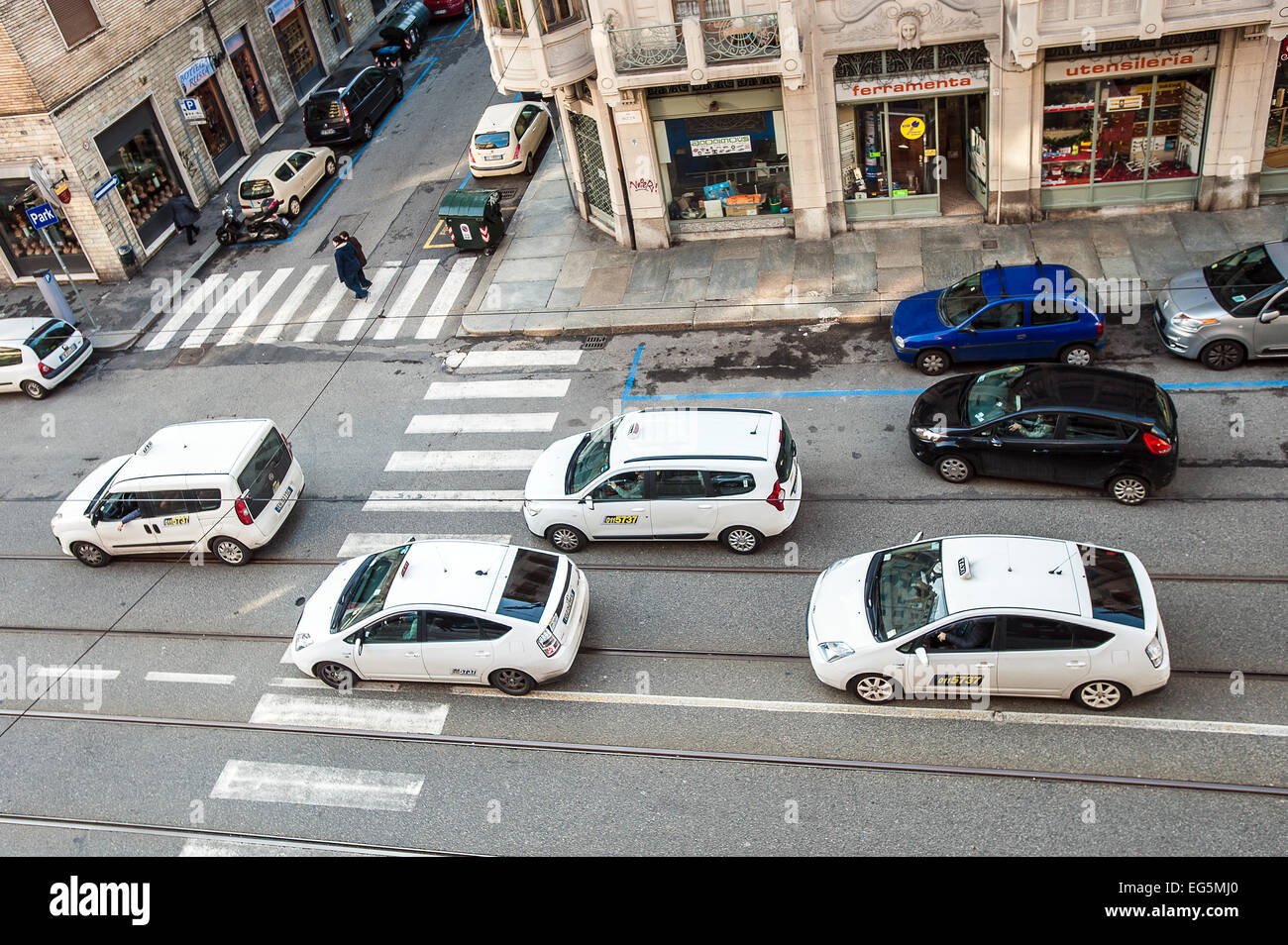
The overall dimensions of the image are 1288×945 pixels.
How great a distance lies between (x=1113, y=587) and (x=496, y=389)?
38.4 feet

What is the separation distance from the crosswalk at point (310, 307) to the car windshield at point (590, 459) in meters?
7.51

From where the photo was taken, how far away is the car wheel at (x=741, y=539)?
1445 cm

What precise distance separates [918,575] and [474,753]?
19.2 feet

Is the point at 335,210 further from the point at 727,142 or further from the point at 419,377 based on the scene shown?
the point at 727,142

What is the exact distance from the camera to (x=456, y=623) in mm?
12812

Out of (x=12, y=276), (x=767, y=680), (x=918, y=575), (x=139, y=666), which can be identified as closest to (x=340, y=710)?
(x=139, y=666)

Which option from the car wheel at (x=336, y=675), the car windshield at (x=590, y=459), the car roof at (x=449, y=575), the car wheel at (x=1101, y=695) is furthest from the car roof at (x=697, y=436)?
the car wheel at (x=1101, y=695)

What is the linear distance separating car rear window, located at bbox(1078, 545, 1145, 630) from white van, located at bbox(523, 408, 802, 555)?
4.07 metres

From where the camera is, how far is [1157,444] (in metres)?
13.7

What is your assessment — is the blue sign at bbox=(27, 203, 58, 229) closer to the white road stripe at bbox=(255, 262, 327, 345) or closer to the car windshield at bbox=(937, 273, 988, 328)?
the white road stripe at bbox=(255, 262, 327, 345)

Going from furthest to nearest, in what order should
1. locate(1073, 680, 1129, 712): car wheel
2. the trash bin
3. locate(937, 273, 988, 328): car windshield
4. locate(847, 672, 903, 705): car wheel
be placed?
1. the trash bin
2. locate(937, 273, 988, 328): car windshield
3. locate(847, 672, 903, 705): car wheel
4. locate(1073, 680, 1129, 712): car wheel

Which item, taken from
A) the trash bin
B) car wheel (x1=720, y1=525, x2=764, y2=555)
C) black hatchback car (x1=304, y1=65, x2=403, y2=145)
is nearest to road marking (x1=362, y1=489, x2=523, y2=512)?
car wheel (x1=720, y1=525, x2=764, y2=555)

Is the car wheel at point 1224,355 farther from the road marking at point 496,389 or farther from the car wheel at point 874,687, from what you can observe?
the road marking at point 496,389

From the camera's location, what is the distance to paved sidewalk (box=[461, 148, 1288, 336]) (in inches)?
777
